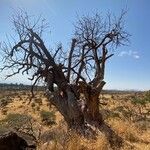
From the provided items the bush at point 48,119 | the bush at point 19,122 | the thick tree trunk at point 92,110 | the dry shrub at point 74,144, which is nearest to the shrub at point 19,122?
the bush at point 19,122

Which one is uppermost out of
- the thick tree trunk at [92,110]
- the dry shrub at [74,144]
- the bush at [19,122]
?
the thick tree trunk at [92,110]

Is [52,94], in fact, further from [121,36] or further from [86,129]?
[121,36]

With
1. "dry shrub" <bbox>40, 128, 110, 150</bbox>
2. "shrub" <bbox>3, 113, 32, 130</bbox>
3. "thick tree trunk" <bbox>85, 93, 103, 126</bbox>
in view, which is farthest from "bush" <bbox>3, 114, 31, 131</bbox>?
"dry shrub" <bbox>40, 128, 110, 150</bbox>

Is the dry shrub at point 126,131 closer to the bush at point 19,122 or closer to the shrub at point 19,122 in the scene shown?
the bush at point 19,122

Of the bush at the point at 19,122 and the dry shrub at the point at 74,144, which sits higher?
the bush at the point at 19,122

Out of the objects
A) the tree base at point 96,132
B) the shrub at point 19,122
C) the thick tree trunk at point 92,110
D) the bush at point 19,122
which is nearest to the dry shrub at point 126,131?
the tree base at point 96,132

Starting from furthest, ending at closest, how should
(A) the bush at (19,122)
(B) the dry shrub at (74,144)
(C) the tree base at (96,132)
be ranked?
1. (A) the bush at (19,122)
2. (C) the tree base at (96,132)
3. (B) the dry shrub at (74,144)

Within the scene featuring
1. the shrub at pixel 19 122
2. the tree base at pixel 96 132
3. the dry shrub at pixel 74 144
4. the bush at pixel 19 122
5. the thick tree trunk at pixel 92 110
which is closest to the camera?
the dry shrub at pixel 74 144

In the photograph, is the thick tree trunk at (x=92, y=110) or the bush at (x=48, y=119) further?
the bush at (x=48, y=119)

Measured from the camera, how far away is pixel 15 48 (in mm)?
16375

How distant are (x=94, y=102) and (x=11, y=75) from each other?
5058 mm

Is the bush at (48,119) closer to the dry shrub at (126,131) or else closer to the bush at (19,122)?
the bush at (19,122)

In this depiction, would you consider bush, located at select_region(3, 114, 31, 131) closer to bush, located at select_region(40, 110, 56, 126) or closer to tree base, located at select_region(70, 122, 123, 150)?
bush, located at select_region(40, 110, 56, 126)

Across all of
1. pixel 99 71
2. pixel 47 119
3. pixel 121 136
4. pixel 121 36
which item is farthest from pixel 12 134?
pixel 47 119
